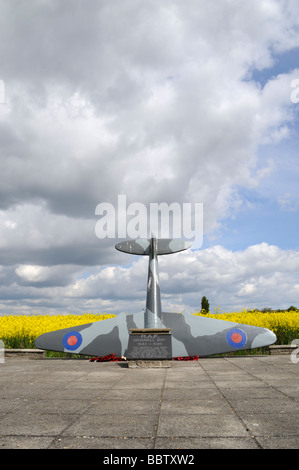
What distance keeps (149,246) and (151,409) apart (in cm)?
935

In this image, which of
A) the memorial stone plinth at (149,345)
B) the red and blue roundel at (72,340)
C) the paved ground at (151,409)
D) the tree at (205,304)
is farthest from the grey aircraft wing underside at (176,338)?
the tree at (205,304)

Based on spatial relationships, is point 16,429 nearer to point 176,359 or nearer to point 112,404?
point 112,404

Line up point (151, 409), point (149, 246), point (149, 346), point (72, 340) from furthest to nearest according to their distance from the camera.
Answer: point (149, 246)
point (72, 340)
point (149, 346)
point (151, 409)

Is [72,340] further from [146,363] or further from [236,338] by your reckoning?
[236,338]

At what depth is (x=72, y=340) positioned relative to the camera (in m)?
14.2

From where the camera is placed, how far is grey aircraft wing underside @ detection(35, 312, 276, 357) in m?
14.2

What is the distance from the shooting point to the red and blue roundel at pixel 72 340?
1413cm

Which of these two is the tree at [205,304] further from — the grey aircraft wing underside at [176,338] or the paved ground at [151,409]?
the paved ground at [151,409]

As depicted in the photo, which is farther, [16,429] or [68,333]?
[68,333]

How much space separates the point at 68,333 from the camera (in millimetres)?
14391

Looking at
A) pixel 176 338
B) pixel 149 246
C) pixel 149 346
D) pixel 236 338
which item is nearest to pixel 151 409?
pixel 149 346

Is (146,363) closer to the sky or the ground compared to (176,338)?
closer to the ground

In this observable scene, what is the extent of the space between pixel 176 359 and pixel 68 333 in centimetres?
426
